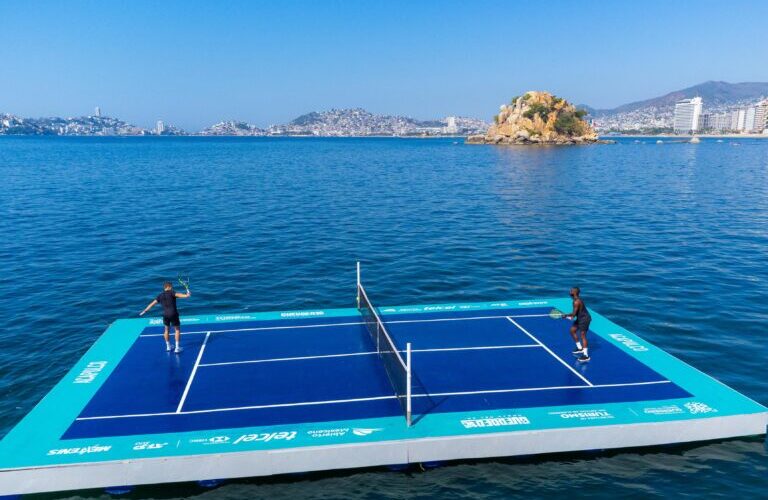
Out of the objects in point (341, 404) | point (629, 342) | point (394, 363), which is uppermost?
point (394, 363)

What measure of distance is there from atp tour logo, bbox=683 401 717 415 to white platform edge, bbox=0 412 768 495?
0.34 meters

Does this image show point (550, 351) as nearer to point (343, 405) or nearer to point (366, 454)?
point (343, 405)

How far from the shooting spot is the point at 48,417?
1330cm

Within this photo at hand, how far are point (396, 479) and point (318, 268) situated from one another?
20.3m

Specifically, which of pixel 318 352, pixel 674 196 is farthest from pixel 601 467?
pixel 674 196

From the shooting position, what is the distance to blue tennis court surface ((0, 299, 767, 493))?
11.9 meters

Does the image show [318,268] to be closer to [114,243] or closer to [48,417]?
[114,243]

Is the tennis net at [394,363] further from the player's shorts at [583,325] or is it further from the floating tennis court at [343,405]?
the player's shorts at [583,325]

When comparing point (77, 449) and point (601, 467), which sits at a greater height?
point (77, 449)

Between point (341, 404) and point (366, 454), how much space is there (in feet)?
7.04

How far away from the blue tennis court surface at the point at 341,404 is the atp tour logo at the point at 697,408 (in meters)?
0.03

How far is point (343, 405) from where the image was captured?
13914 millimetres

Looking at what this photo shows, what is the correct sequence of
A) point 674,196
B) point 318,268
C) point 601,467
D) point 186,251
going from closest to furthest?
point 601,467 < point 318,268 < point 186,251 < point 674,196

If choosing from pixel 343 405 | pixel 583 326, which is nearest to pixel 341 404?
pixel 343 405
